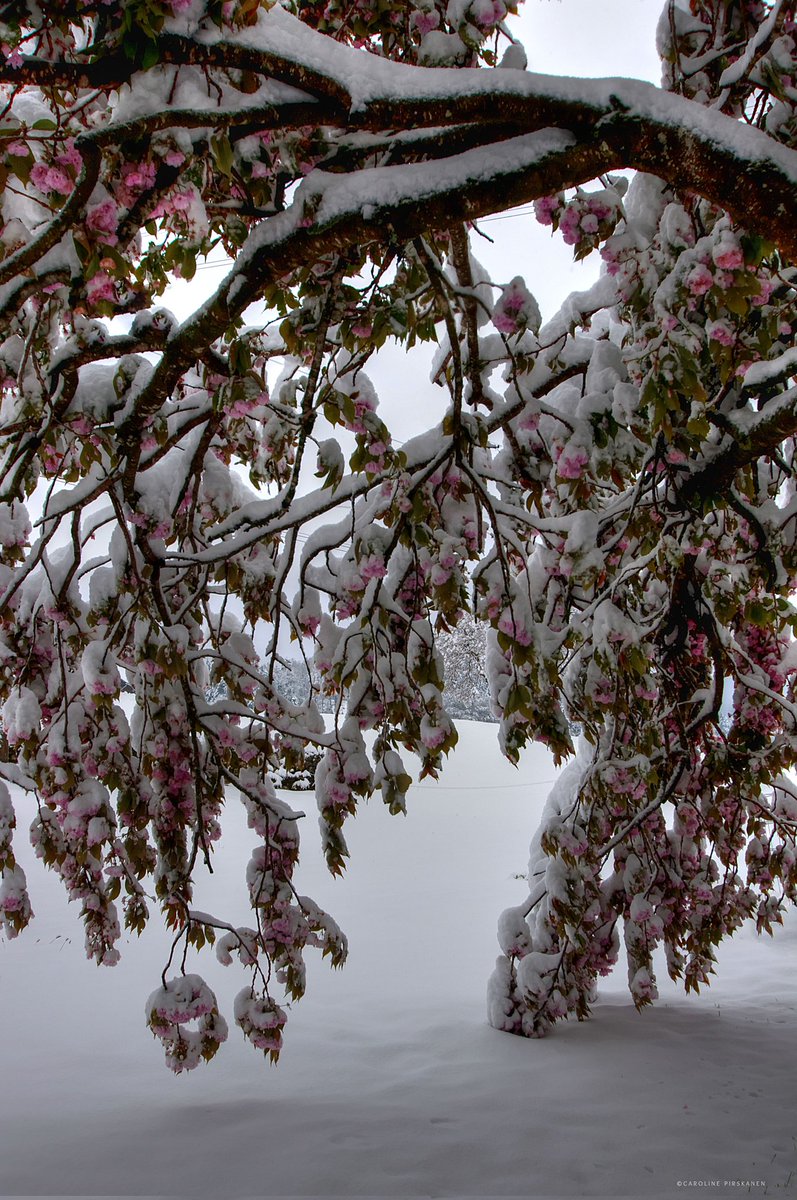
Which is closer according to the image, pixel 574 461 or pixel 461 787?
pixel 574 461

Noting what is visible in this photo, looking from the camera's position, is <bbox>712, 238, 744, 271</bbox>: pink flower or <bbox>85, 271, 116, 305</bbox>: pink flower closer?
<bbox>712, 238, 744, 271</bbox>: pink flower

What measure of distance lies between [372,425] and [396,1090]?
129 inches

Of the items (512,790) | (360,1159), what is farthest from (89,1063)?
(512,790)

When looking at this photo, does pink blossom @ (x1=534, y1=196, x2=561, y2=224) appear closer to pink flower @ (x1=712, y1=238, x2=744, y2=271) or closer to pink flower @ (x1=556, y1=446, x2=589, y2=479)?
pink flower @ (x1=712, y1=238, x2=744, y2=271)

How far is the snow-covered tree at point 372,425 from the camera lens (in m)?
1.64

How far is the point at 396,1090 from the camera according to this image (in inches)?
153

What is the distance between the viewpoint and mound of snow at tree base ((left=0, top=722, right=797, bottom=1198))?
2.95m

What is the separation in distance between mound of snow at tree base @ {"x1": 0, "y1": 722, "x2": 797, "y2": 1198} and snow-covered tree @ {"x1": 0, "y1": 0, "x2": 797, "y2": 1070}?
486 millimetres

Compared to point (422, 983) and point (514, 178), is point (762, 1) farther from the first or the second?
point (422, 983)

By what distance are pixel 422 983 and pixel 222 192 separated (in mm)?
5994

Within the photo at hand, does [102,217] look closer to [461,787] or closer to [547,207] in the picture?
[547,207]

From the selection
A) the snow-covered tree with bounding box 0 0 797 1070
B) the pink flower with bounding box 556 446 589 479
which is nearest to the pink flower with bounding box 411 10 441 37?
the snow-covered tree with bounding box 0 0 797 1070

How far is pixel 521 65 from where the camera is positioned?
1.96 m

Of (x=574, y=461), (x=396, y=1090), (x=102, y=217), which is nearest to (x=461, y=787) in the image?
(x=396, y=1090)
